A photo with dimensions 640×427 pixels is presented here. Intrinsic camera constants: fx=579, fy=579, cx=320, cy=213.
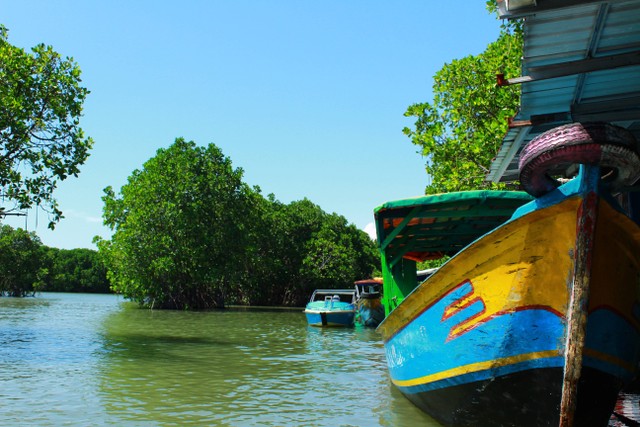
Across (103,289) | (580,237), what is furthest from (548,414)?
(103,289)

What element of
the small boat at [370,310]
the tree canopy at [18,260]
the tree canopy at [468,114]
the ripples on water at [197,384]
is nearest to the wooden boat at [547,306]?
the ripples on water at [197,384]

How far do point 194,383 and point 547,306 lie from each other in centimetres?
633

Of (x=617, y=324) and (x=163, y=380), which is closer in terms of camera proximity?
(x=617, y=324)

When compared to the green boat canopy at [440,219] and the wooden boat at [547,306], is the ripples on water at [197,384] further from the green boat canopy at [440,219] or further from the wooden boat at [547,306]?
the green boat canopy at [440,219]

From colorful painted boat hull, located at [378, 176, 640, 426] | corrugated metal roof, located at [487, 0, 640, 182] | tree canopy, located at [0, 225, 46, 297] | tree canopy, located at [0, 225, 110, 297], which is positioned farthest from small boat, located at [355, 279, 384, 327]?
tree canopy, located at [0, 225, 46, 297]

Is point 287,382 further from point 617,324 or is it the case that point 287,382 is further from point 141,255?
point 141,255

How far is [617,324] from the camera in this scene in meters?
4.96

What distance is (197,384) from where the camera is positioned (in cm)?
932

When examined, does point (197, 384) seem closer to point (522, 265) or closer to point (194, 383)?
point (194, 383)

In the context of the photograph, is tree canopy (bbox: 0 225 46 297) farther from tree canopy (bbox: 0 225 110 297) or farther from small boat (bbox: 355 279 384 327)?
small boat (bbox: 355 279 384 327)

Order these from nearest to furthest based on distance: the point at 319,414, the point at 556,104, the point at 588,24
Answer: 1. the point at 588,24
2. the point at 556,104
3. the point at 319,414

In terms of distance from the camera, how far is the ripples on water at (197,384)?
7105 mm

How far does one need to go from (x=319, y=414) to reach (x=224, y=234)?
1146 inches

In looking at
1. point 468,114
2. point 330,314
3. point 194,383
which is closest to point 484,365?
point 194,383
